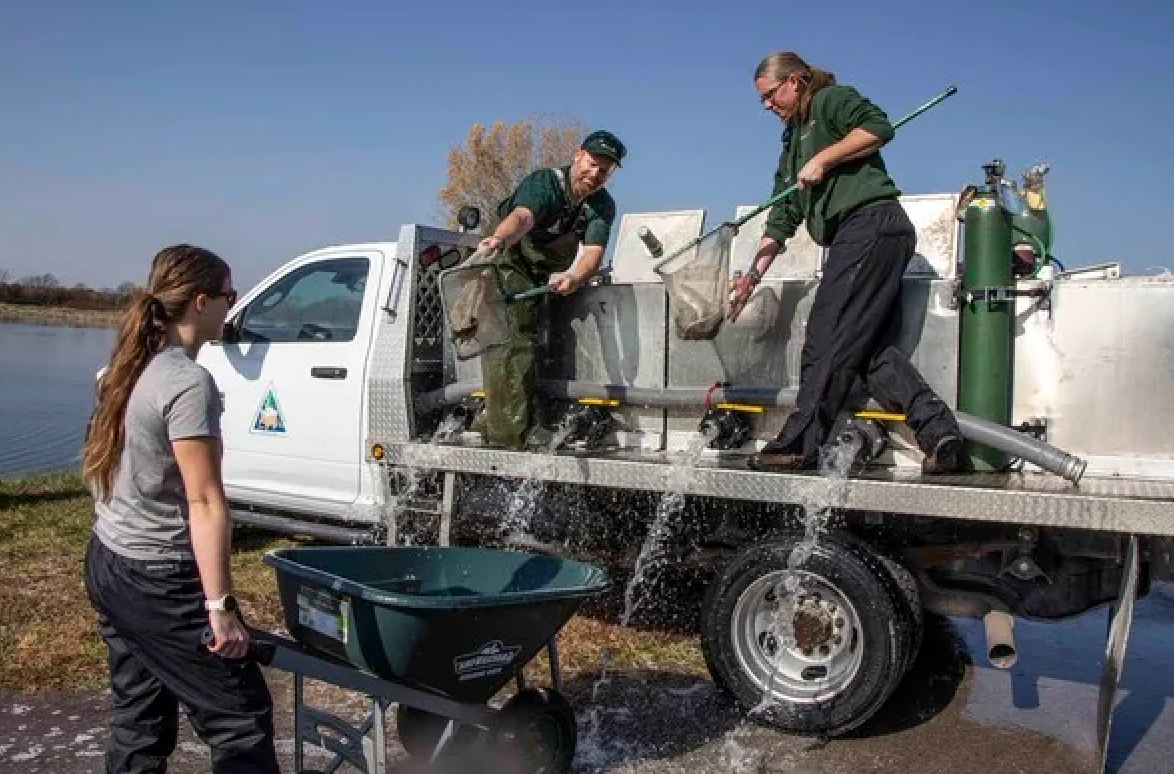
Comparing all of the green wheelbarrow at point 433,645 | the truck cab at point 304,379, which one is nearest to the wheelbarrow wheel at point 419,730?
the green wheelbarrow at point 433,645

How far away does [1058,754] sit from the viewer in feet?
15.7

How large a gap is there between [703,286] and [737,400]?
579mm

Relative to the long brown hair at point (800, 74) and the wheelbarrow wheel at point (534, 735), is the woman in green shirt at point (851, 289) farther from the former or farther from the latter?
the wheelbarrow wheel at point (534, 735)

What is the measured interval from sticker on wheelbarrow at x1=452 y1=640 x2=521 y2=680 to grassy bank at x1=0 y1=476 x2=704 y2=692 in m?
1.95

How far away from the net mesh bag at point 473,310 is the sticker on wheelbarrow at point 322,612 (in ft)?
7.24

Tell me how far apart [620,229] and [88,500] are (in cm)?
587

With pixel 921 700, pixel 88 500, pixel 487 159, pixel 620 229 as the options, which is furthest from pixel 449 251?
pixel 487 159

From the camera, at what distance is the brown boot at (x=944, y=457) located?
177 inches

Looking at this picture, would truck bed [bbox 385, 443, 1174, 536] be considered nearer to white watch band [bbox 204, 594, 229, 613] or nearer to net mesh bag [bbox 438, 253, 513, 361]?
net mesh bag [bbox 438, 253, 513, 361]

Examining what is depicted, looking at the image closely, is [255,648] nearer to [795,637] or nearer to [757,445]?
[795,637]

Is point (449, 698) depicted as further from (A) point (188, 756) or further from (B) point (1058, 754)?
(B) point (1058, 754)

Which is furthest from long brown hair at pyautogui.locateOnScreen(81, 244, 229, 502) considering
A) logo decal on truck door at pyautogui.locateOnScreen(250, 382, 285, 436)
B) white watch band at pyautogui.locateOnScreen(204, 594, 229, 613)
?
logo decal on truck door at pyautogui.locateOnScreen(250, 382, 285, 436)

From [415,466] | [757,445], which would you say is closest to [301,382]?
[415,466]

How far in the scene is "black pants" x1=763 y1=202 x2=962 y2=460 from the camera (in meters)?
4.75
